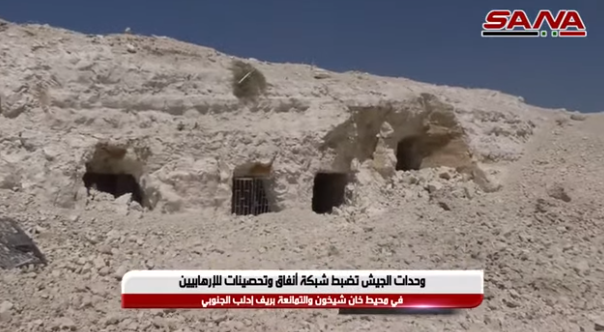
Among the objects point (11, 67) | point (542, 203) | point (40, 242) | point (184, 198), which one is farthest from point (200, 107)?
point (542, 203)

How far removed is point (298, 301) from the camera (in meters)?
7.02

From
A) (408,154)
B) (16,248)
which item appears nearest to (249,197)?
(408,154)

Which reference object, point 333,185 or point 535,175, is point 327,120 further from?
point 535,175

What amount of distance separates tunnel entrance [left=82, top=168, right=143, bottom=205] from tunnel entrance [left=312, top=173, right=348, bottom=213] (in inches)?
132

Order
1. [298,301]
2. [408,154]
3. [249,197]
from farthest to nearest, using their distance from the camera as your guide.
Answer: [408,154] → [249,197] → [298,301]

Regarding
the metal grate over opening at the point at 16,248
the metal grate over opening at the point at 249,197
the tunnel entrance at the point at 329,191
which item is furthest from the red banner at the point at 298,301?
the tunnel entrance at the point at 329,191

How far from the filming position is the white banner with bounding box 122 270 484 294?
698 centimetres

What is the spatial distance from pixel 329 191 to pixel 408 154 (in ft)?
6.52

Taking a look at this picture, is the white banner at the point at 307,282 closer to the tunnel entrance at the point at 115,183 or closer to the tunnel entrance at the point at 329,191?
the tunnel entrance at the point at 115,183

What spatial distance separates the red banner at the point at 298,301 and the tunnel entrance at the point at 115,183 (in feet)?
10.8

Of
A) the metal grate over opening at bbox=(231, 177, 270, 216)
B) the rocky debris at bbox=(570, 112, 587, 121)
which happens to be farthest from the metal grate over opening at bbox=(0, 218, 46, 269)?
the rocky debris at bbox=(570, 112, 587, 121)

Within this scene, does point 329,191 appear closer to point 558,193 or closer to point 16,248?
point 558,193

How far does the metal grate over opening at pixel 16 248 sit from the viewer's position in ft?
22.1

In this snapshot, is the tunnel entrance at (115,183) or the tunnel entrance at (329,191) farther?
the tunnel entrance at (329,191)
